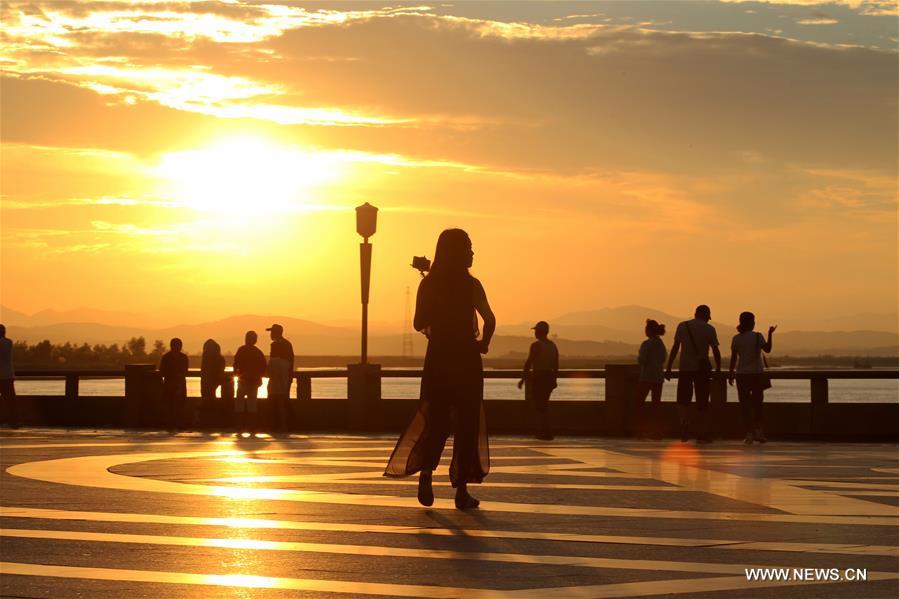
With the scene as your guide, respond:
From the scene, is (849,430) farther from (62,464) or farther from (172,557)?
(172,557)

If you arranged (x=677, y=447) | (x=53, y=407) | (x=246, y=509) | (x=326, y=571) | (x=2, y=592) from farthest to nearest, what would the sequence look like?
(x=53, y=407), (x=677, y=447), (x=246, y=509), (x=326, y=571), (x=2, y=592)

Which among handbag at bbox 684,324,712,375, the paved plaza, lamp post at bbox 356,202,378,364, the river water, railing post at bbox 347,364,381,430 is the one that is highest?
lamp post at bbox 356,202,378,364

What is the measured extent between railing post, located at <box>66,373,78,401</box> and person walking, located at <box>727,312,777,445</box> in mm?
13245

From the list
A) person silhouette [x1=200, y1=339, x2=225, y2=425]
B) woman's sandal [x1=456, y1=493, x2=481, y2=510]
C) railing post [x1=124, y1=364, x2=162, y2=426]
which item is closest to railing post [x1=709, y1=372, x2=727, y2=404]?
person silhouette [x1=200, y1=339, x2=225, y2=425]

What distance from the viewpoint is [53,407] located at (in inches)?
1093

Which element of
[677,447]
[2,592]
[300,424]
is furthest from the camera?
[300,424]

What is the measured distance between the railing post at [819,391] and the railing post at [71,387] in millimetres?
13704

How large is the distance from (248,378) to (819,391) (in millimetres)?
9415

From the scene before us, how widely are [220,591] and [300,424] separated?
18371 millimetres

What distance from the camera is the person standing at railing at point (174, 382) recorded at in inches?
1010

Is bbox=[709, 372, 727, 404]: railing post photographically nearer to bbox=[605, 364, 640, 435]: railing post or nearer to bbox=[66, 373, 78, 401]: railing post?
bbox=[605, 364, 640, 435]: railing post

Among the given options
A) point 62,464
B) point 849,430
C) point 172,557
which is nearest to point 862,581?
point 172,557

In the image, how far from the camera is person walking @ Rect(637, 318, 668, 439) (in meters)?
21.6

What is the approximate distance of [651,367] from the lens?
21625mm
